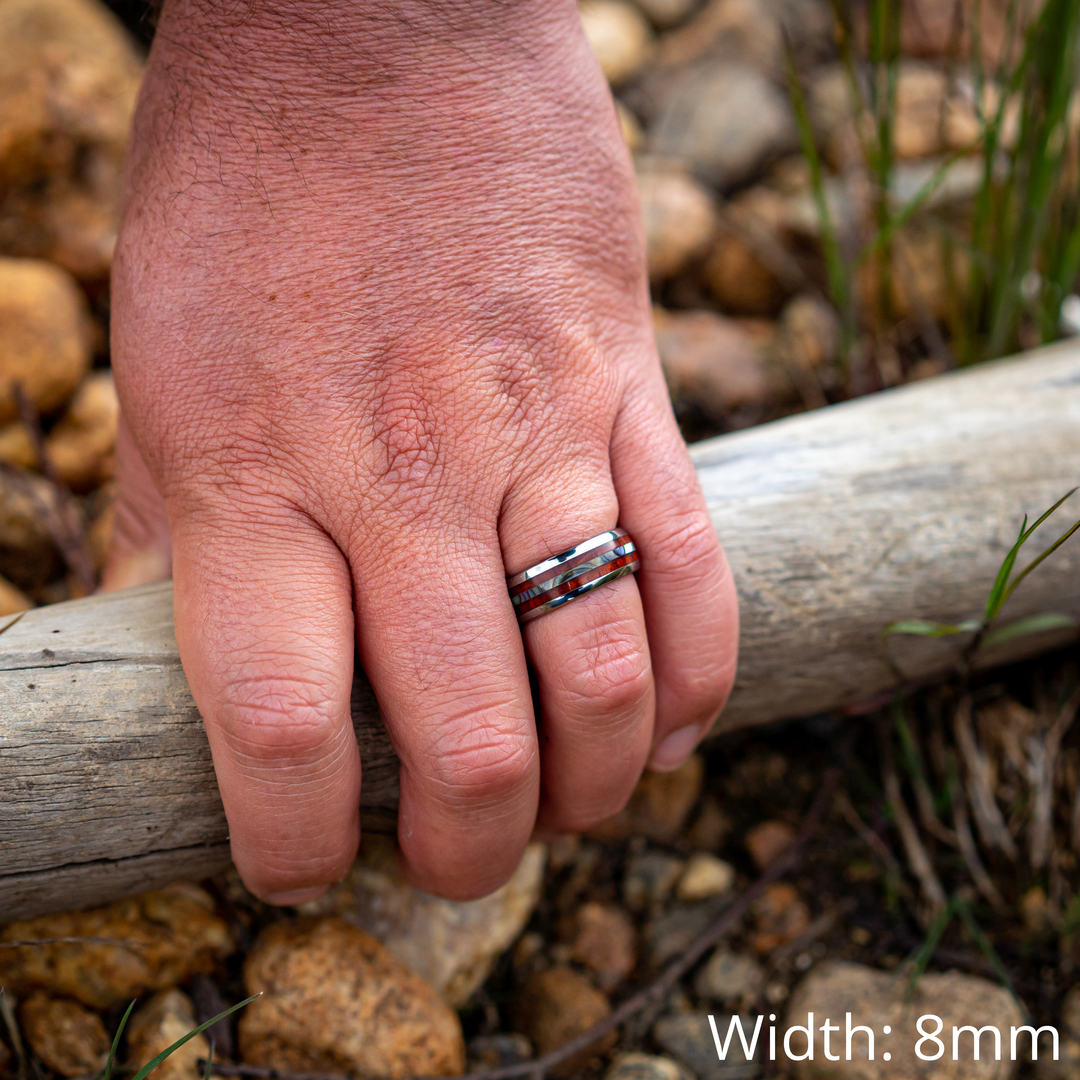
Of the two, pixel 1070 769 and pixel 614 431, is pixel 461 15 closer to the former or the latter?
pixel 614 431

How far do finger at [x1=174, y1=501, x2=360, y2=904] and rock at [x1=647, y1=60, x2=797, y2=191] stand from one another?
232 cm

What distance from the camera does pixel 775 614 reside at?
1.35 m

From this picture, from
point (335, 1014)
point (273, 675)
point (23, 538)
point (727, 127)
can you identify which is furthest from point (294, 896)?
point (727, 127)

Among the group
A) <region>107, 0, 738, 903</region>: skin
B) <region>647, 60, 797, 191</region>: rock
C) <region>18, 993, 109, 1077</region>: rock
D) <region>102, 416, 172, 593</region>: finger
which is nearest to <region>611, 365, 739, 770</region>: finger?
<region>107, 0, 738, 903</region>: skin

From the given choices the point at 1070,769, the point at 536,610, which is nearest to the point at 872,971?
the point at 1070,769

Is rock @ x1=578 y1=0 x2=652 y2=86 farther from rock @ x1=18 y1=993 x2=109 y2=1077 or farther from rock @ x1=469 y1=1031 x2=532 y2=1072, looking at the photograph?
rock @ x1=18 y1=993 x2=109 y2=1077

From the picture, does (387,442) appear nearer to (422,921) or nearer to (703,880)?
(422,921)

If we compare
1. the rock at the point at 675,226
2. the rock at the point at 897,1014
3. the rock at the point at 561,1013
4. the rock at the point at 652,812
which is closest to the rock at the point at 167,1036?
the rock at the point at 561,1013

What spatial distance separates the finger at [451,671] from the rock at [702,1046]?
62cm

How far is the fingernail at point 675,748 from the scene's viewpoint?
128 cm

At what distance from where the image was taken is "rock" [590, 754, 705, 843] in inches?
64.8

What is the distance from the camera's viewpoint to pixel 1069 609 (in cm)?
152

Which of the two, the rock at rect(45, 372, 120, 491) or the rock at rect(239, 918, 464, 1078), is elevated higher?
the rock at rect(45, 372, 120, 491)

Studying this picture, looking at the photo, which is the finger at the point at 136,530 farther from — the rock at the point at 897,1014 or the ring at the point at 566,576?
the rock at the point at 897,1014
